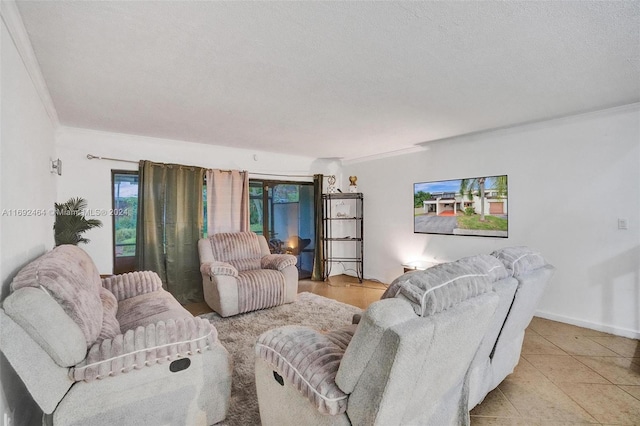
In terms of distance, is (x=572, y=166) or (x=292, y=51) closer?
(x=292, y=51)

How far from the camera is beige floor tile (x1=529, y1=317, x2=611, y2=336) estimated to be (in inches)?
125

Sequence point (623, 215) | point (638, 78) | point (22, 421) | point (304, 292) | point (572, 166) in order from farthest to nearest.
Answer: point (304, 292) < point (572, 166) < point (623, 215) < point (638, 78) < point (22, 421)

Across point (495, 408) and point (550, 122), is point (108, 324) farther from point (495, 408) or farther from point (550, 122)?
point (550, 122)

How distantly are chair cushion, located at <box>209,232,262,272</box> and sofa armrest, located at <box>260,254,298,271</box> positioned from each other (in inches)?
4.6

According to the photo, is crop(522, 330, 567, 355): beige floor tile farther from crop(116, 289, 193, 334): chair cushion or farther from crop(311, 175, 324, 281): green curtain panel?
crop(311, 175, 324, 281): green curtain panel

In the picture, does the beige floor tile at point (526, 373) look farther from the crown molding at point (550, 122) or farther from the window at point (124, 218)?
the window at point (124, 218)

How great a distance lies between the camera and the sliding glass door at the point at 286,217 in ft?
17.2

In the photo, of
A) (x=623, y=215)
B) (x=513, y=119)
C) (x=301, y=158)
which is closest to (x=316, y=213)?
(x=301, y=158)

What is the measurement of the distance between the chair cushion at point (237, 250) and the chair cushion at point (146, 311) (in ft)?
4.80

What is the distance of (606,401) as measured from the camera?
2078mm

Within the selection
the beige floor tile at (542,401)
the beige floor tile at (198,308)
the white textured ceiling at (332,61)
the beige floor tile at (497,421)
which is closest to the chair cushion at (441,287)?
the beige floor tile at (497,421)

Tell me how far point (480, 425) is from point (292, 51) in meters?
2.58

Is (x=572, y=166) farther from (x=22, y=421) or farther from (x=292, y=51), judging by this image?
(x=22, y=421)

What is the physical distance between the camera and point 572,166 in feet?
11.1
